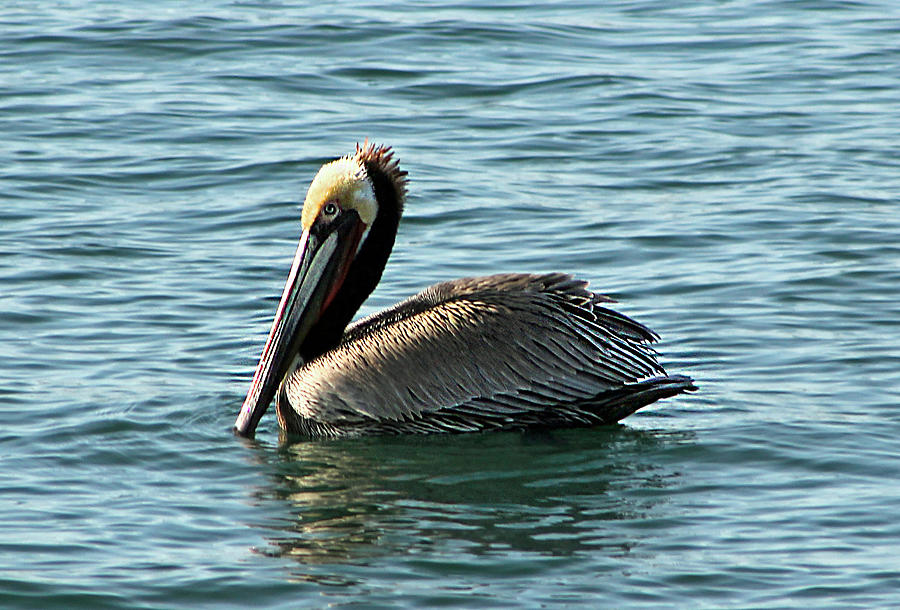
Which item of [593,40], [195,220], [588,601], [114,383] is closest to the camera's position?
[588,601]

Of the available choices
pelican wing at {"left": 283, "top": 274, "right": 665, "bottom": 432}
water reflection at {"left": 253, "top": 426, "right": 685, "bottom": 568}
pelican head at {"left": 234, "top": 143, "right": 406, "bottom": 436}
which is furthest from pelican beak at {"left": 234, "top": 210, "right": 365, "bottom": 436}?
water reflection at {"left": 253, "top": 426, "right": 685, "bottom": 568}

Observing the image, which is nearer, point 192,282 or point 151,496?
point 151,496

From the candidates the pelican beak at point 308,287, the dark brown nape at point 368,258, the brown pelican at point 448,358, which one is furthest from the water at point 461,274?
the dark brown nape at point 368,258

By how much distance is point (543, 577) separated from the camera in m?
5.54

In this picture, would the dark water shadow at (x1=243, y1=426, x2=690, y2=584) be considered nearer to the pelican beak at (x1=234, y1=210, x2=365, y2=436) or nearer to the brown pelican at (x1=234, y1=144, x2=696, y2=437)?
the brown pelican at (x1=234, y1=144, x2=696, y2=437)

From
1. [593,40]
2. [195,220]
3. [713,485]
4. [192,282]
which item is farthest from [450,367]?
[593,40]

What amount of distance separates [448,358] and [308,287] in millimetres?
720

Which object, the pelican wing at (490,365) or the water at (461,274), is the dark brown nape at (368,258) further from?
the water at (461,274)

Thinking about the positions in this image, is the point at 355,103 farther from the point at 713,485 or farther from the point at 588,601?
the point at 588,601

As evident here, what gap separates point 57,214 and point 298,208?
1461 mm

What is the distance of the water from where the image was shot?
575cm

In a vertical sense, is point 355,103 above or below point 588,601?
above

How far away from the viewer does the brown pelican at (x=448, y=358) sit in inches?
279

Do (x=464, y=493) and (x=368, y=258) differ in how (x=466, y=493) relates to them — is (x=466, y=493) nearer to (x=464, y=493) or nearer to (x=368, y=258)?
(x=464, y=493)
